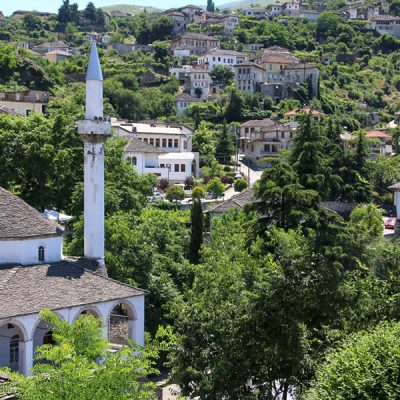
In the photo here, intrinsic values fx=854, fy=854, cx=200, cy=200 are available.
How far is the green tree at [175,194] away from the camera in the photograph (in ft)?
219

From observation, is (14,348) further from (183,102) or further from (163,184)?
(183,102)

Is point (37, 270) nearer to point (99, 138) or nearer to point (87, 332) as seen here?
point (99, 138)

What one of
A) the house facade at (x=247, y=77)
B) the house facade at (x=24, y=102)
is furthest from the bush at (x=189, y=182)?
the house facade at (x=247, y=77)

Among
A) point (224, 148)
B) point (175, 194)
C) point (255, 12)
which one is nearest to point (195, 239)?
point (175, 194)

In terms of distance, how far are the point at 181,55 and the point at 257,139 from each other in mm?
51508

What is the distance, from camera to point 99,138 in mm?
33156

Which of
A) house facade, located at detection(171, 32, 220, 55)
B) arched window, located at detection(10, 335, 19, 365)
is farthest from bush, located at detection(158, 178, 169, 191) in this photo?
house facade, located at detection(171, 32, 220, 55)

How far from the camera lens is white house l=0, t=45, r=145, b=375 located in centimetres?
2744

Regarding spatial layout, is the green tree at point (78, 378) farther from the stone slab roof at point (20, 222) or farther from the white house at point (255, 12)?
the white house at point (255, 12)

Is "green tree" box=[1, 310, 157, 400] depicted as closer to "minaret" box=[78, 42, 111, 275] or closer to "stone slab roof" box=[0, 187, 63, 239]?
"stone slab roof" box=[0, 187, 63, 239]

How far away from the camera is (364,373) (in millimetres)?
20797

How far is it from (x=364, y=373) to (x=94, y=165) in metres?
15.7

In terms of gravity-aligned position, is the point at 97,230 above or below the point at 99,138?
below

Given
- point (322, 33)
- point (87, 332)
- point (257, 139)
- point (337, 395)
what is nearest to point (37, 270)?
point (87, 332)
